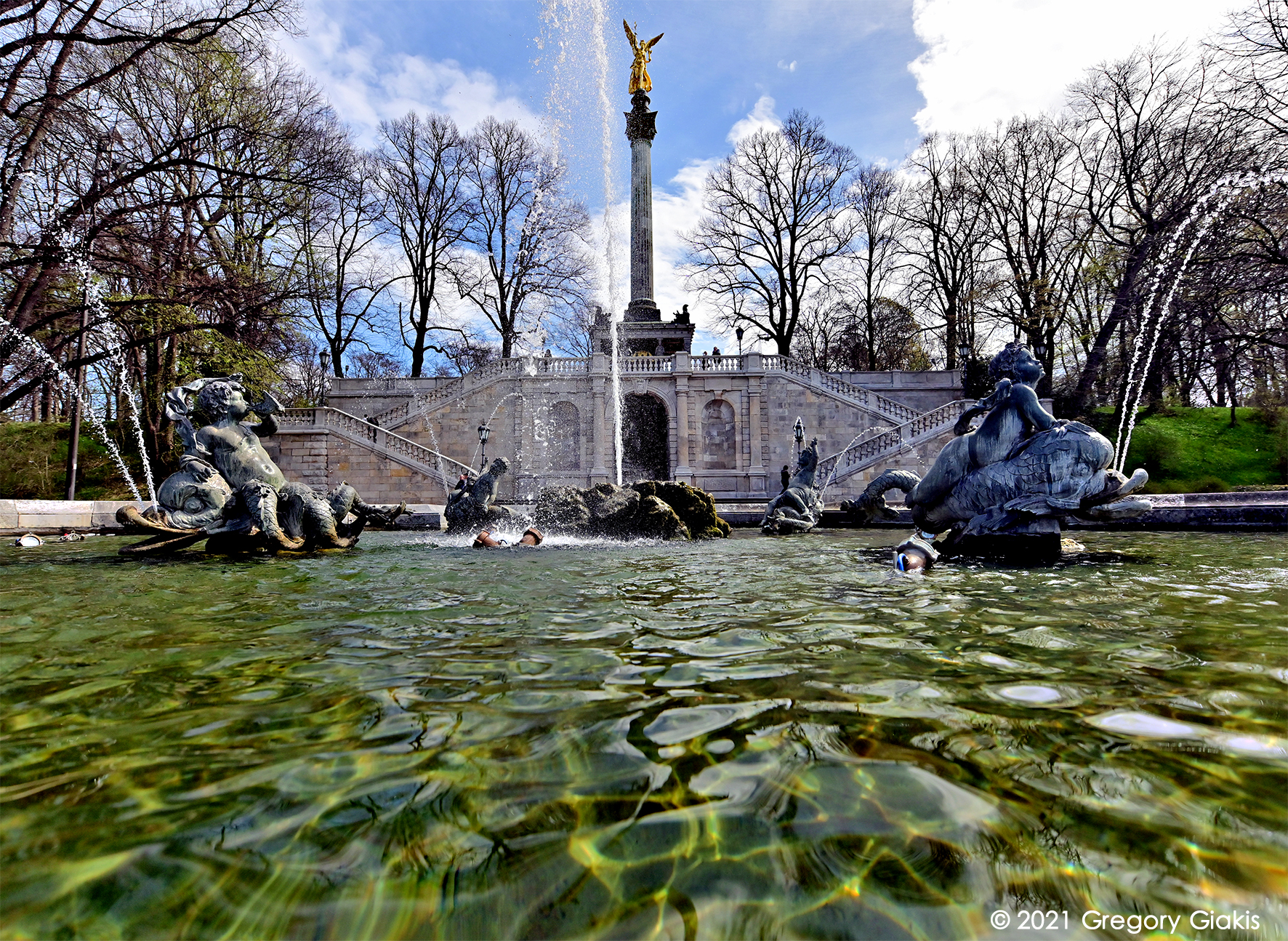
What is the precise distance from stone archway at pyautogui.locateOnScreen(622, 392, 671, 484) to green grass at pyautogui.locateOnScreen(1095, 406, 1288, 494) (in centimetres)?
1737

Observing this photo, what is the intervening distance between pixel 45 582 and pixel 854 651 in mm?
5856

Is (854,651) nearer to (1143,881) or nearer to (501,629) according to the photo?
(1143,881)

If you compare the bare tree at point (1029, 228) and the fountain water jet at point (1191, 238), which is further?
the bare tree at point (1029, 228)

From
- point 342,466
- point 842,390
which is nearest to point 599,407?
point 342,466

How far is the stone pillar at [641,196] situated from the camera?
27.0 meters

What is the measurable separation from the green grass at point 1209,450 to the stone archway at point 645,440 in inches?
684

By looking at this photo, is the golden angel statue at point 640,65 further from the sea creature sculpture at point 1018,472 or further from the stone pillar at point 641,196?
the sea creature sculpture at point 1018,472

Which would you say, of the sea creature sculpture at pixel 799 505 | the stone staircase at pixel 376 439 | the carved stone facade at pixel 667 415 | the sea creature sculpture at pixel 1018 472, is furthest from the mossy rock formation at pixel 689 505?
the carved stone facade at pixel 667 415

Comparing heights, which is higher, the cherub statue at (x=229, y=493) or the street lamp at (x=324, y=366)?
the street lamp at (x=324, y=366)

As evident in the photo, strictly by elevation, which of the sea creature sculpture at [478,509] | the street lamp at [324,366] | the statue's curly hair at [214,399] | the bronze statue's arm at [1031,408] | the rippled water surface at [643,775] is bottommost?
the rippled water surface at [643,775]

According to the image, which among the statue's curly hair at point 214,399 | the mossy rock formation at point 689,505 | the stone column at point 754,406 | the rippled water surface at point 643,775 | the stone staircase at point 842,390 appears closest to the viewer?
the rippled water surface at point 643,775

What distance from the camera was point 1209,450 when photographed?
73.2 feet

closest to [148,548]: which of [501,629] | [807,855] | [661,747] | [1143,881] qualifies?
[501,629]

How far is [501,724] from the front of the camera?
1766mm
